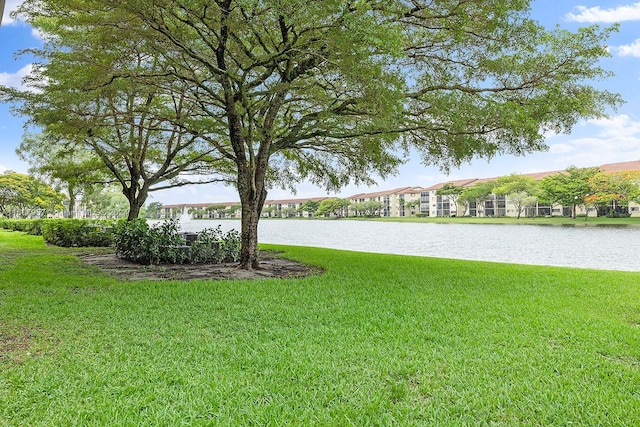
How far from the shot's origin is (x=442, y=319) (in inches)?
186

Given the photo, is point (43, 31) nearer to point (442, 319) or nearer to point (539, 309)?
point (442, 319)

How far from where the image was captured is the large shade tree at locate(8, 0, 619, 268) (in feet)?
20.8

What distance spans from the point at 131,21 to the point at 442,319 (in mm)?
7143

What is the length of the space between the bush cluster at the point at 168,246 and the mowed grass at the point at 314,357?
3412 mm

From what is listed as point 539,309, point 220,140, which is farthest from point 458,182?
point 539,309

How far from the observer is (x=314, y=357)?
11.1 ft

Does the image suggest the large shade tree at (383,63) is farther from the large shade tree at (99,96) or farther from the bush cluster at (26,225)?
the bush cluster at (26,225)

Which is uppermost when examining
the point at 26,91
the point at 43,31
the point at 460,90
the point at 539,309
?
the point at 43,31

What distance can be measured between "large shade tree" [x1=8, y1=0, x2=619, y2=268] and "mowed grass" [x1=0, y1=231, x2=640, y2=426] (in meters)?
3.19

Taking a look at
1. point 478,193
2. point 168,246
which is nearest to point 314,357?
point 168,246

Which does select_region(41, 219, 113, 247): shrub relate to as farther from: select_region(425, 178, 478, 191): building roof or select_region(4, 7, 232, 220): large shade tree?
select_region(425, 178, 478, 191): building roof

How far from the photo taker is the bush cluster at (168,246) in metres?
9.98

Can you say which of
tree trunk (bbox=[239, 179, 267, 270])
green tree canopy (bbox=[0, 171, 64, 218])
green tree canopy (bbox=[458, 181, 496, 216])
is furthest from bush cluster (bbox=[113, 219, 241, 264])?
green tree canopy (bbox=[458, 181, 496, 216])

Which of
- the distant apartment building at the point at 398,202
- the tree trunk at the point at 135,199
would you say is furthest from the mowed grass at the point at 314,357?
the distant apartment building at the point at 398,202
